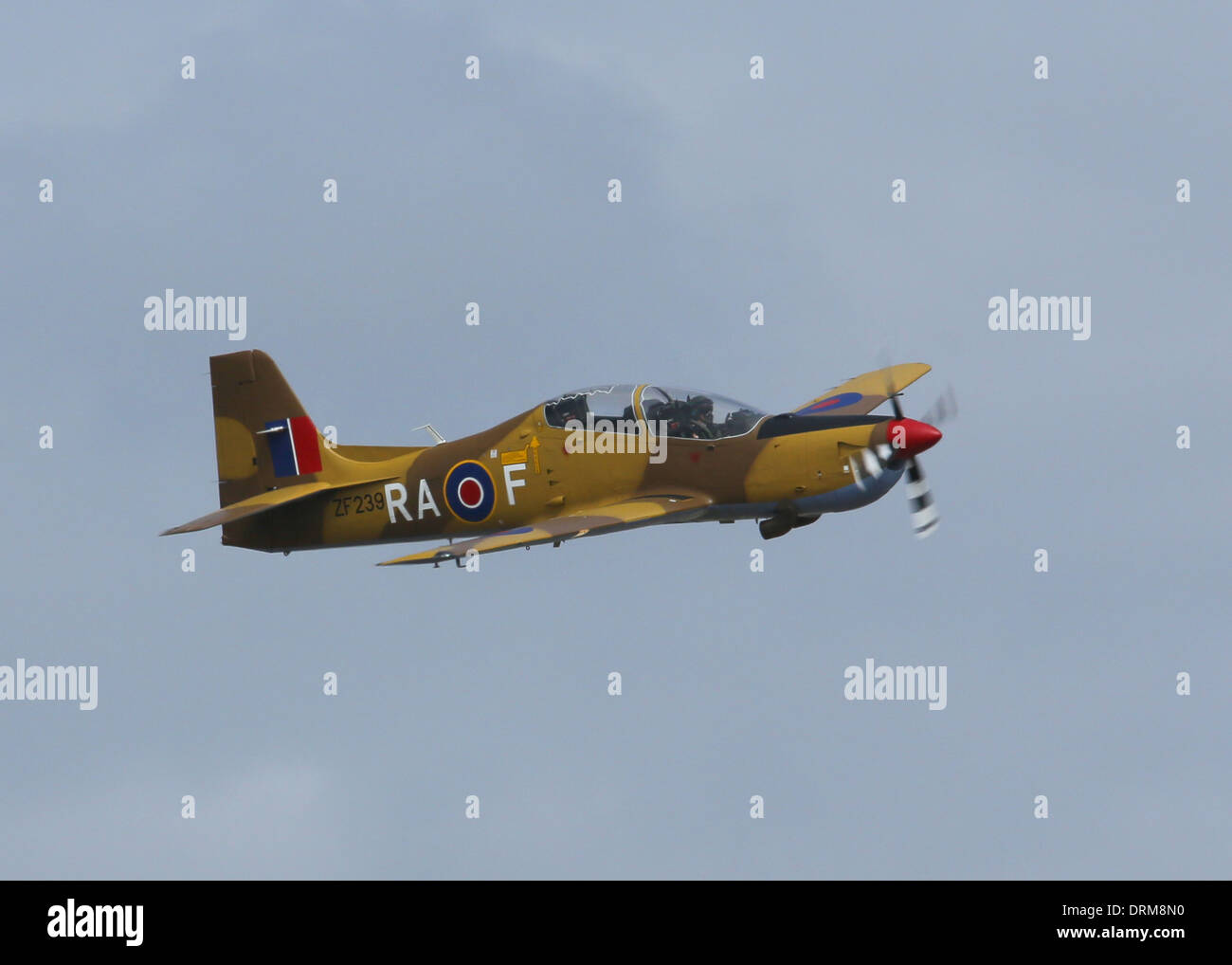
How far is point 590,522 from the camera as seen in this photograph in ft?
100.0

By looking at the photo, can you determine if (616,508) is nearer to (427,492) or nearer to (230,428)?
(427,492)

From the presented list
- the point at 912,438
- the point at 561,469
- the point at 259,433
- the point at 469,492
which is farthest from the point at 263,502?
the point at 912,438

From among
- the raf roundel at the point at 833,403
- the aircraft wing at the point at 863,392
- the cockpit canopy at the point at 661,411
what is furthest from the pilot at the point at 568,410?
the raf roundel at the point at 833,403

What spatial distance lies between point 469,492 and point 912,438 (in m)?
7.38

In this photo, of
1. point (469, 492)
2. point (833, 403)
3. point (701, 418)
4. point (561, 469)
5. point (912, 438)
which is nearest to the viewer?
point (912, 438)

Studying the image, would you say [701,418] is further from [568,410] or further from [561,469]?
[561,469]

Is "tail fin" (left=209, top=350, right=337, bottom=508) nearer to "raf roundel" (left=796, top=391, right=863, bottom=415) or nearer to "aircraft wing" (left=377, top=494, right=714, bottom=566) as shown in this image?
"aircraft wing" (left=377, top=494, right=714, bottom=566)

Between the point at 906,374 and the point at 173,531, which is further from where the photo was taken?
the point at 906,374

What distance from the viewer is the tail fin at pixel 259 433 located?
35.1 metres

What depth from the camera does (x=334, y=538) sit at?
113ft

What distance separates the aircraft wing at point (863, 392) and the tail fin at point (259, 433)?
8523 millimetres

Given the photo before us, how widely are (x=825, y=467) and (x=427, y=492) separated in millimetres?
6926

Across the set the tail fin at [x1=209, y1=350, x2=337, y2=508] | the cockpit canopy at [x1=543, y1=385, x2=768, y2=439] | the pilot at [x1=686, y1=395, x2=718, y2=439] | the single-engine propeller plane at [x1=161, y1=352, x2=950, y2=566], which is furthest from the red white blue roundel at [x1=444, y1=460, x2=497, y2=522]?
the pilot at [x1=686, y1=395, x2=718, y2=439]

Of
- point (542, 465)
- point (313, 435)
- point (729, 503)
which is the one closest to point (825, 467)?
point (729, 503)
